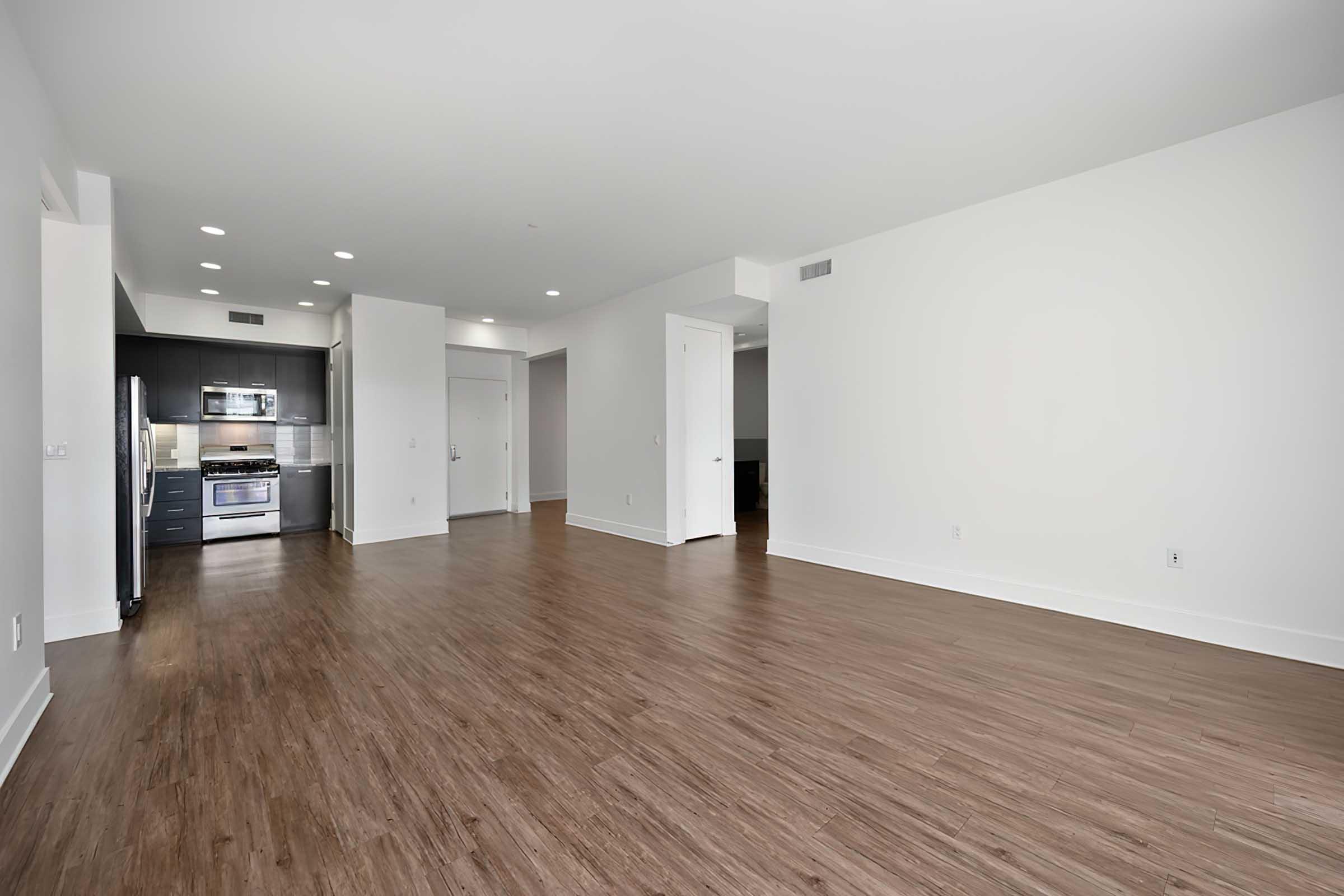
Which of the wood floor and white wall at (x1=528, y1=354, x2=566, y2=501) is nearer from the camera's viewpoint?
the wood floor

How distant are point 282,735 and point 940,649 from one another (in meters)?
3.21

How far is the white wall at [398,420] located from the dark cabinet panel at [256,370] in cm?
177

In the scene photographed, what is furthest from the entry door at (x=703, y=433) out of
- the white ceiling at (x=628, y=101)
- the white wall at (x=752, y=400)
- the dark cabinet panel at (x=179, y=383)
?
the dark cabinet panel at (x=179, y=383)

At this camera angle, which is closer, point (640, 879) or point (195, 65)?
point (640, 879)

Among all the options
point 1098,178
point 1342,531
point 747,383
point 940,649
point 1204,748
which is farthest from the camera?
point 747,383

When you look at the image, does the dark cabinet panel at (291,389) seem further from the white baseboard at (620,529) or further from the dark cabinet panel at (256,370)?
the white baseboard at (620,529)

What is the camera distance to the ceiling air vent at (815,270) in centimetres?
529

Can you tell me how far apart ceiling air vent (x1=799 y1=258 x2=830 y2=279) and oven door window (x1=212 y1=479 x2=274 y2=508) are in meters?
6.75

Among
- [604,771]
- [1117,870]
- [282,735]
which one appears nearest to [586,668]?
[604,771]

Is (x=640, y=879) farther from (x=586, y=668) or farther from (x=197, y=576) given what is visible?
(x=197, y=576)

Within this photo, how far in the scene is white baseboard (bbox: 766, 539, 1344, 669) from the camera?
10.0ft

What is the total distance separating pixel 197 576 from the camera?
16.8ft

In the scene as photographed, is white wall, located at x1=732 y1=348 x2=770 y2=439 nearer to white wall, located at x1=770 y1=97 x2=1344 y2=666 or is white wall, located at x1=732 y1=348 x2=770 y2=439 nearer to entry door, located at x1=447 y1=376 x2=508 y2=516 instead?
entry door, located at x1=447 y1=376 x2=508 y2=516

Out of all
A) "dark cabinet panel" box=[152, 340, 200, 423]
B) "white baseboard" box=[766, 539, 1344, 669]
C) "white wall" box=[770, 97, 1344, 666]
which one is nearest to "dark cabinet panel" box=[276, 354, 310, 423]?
"dark cabinet panel" box=[152, 340, 200, 423]
